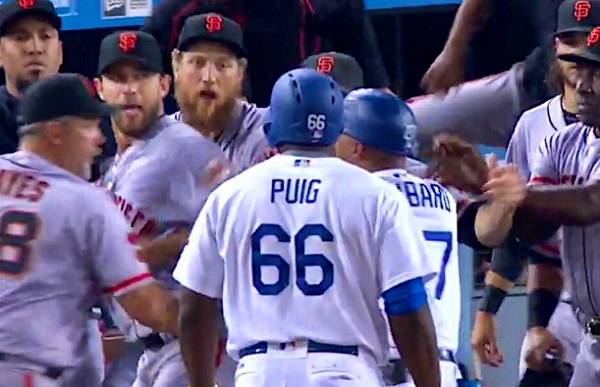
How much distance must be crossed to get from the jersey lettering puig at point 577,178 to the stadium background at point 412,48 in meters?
1.39

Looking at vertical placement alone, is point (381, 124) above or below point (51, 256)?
above

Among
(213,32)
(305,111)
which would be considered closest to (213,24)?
(213,32)

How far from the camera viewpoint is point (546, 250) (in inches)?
269

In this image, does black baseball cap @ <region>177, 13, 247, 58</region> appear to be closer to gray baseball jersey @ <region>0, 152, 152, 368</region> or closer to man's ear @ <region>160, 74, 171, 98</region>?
man's ear @ <region>160, 74, 171, 98</region>

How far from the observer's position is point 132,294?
551 centimetres

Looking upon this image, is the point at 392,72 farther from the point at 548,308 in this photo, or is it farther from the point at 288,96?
the point at 288,96

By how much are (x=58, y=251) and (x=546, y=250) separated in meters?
2.25

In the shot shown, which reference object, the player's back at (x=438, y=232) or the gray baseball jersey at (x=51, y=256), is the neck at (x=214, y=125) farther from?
the player's back at (x=438, y=232)

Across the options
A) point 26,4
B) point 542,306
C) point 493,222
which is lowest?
point 542,306

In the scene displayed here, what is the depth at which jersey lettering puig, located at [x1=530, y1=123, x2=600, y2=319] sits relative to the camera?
20.7 ft

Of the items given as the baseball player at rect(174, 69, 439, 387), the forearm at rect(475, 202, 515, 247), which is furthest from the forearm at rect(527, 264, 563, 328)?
the baseball player at rect(174, 69, 439, 387)

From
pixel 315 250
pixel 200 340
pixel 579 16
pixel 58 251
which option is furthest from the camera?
pixel 579 16

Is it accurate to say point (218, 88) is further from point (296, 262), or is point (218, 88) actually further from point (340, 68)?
point (296, 262)

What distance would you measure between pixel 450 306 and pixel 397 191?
0.75m
